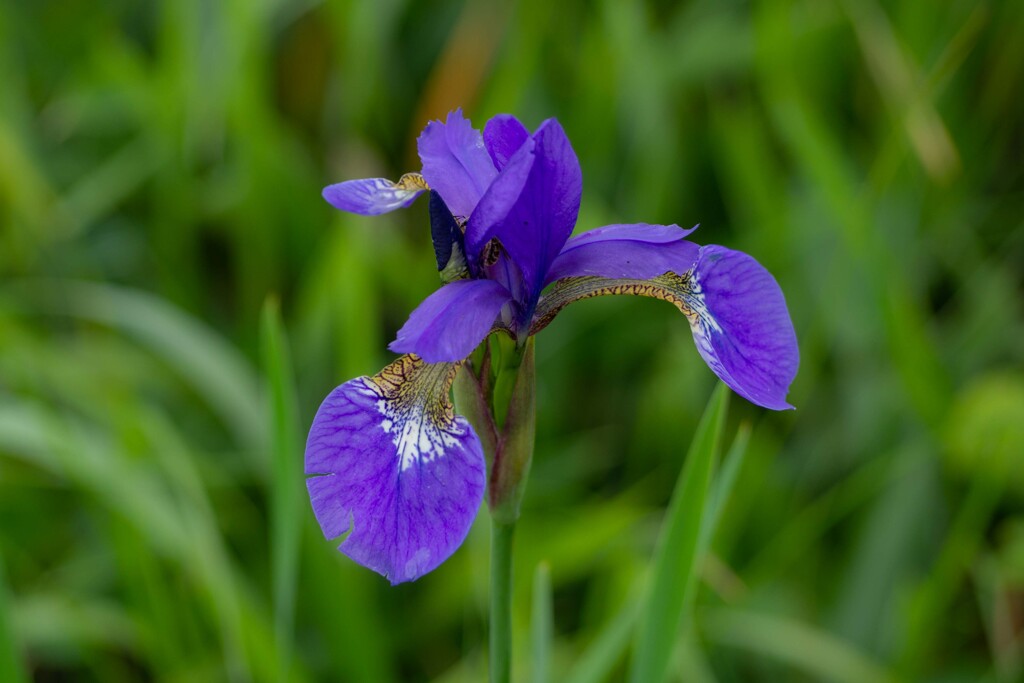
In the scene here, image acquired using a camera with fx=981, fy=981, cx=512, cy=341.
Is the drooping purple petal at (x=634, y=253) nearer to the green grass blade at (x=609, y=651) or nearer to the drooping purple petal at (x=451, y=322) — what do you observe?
the drooping purple petal at (x=451, y=322)

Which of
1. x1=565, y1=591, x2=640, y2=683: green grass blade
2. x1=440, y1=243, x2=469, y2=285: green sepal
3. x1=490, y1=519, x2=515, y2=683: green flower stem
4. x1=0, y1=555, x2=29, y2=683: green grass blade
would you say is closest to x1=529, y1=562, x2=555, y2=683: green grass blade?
x1=565, y1=591, x2=640, y2=683: green grass blade

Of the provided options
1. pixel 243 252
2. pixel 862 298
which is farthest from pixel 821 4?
pixel 243 252

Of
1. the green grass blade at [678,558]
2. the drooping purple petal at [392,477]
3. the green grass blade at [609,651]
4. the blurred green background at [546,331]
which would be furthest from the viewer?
the blurred green background at [546,331]

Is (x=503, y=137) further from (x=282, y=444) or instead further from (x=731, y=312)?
(x=282, y=444)

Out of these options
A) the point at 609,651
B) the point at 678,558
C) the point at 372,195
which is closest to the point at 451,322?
the point at 372,195

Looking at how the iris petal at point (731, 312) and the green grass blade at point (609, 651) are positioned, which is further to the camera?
the green grass blade at point (609, 651)

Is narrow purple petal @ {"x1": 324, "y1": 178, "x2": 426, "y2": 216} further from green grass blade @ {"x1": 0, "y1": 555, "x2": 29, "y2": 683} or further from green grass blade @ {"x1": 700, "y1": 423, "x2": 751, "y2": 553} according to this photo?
green grass blade @ {"x1": 0, "y1": 555, "x2": 29, "y2": 683}

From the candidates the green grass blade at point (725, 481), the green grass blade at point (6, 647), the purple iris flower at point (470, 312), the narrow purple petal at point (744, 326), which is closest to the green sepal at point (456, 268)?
the purple iris flower at point (470, 312)
